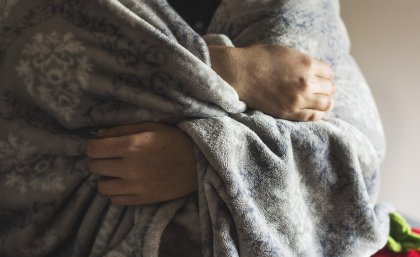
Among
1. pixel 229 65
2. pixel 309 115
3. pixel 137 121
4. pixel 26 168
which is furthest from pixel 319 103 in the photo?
pixel 26 168

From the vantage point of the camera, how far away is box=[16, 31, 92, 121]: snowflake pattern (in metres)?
0.54

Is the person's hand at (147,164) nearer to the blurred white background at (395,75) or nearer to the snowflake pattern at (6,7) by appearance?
the snowflake pattern at (6,7)

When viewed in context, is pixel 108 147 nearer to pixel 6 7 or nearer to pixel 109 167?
pixel 109 167

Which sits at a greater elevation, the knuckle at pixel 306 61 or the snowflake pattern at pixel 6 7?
the snowflake pattern at pixel 6 7

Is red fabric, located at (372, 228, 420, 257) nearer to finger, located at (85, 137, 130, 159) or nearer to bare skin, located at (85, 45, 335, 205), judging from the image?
bare skin, located at (85, 45, 335, 205)

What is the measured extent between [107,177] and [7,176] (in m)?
0.13

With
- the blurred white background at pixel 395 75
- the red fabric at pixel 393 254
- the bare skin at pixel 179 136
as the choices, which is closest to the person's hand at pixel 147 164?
the bare skin at pixel 179 136

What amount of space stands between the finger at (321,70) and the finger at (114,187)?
31 centimetres

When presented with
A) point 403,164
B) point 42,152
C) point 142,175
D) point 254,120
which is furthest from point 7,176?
point 403,164

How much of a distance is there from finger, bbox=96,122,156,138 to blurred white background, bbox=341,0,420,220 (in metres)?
0.69

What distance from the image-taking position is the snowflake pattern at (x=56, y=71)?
542 millimetres

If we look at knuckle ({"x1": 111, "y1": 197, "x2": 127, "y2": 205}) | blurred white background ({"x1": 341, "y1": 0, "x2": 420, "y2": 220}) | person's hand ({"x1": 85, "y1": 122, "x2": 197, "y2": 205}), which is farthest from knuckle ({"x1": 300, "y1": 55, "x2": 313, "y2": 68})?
blurred white background ({"x1": 341, "y1": 0, "x2": 420, "y2": 220})

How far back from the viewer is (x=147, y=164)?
0.54 metres

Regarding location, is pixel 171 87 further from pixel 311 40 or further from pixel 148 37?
pixel 311 40
